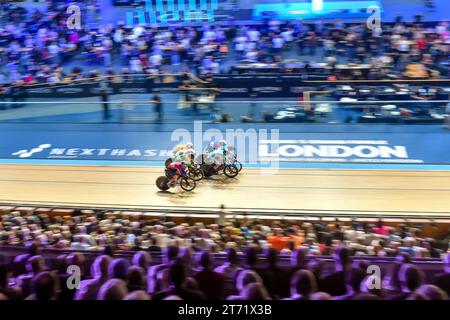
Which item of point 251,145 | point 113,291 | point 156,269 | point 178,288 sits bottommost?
point 251,145

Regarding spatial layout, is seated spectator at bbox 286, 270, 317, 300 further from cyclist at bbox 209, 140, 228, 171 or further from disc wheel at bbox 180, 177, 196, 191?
cyclist at bbox 209, 140, 228, 171

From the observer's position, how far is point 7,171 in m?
10.8

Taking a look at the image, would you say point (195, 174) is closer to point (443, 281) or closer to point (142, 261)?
point (142, 261)

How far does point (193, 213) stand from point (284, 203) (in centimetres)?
183

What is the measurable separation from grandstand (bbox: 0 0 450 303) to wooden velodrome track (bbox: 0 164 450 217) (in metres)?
0.05

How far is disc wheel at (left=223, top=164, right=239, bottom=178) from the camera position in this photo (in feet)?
32.0

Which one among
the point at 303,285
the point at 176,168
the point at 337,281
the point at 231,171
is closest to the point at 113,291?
the point at 303,285

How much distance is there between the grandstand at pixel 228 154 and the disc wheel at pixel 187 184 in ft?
0.14

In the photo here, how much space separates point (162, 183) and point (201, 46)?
37.4 ft

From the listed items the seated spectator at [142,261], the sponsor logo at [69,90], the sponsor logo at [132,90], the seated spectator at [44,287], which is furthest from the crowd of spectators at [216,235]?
the sponsor logo at [69,90]

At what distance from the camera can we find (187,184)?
930cm

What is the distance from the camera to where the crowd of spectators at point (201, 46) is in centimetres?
1767

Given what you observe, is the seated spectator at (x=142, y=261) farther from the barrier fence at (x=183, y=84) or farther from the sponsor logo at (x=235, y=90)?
the sponsor logo at (x=235, y=90)

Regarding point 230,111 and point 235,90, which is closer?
point 230,111
